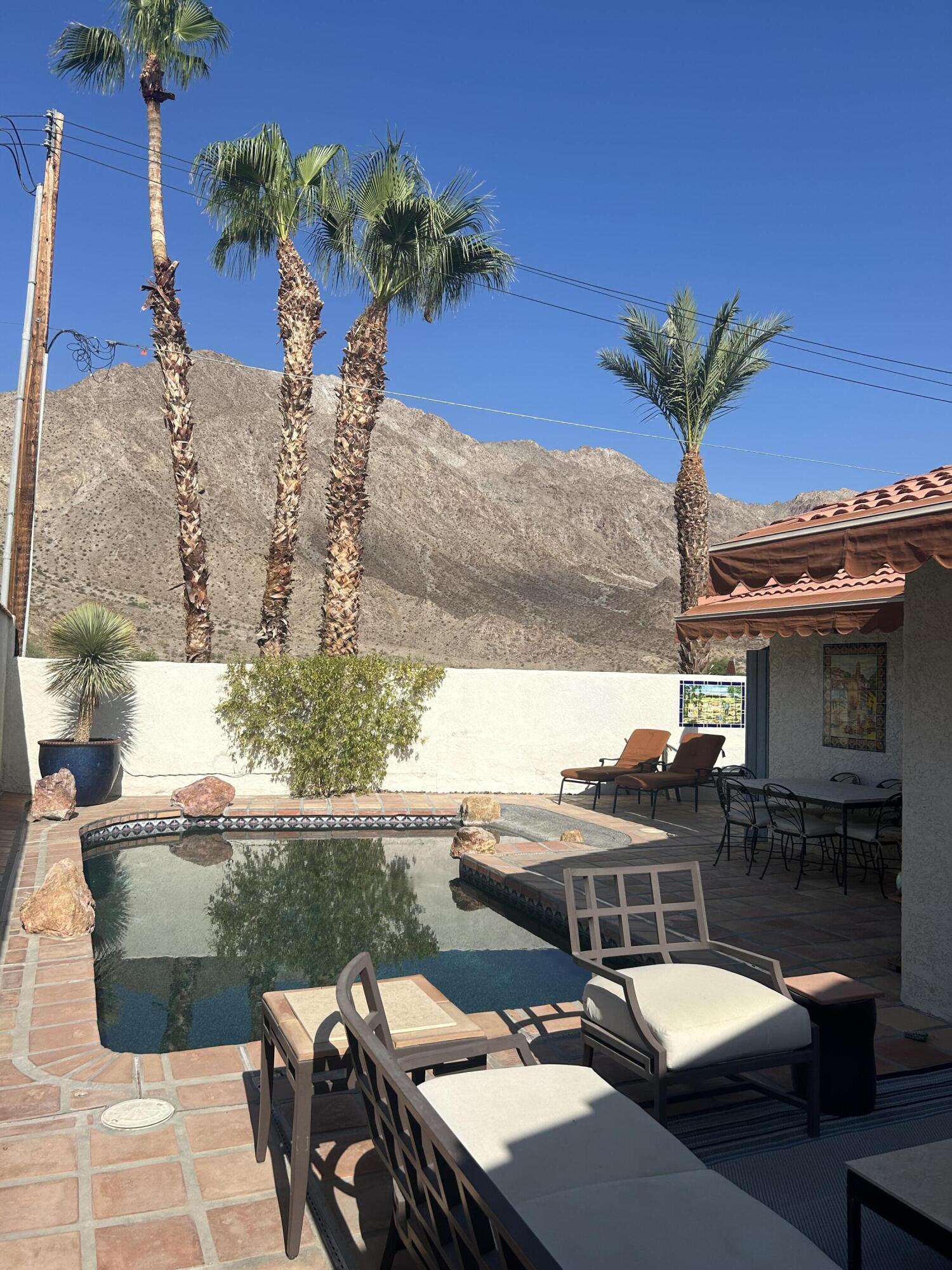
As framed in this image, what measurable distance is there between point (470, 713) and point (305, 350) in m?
5.24

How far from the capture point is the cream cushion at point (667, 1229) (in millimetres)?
1649

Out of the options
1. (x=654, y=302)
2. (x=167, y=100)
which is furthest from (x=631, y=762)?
(x=167, y=100)

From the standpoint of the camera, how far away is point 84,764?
31.1ft

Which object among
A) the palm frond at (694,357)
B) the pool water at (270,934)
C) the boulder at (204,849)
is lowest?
the pool water at (270,934)

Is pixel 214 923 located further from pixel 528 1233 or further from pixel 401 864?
pixel 528 1233

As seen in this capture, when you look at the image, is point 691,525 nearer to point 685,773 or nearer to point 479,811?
point 685,773

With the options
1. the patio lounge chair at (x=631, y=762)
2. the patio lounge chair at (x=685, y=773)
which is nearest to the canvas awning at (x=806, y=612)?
the patio lounge chair at (x=685, y=773)

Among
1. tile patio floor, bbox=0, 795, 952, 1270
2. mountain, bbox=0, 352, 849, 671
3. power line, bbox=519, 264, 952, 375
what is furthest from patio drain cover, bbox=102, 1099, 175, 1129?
mountain, bbox=0, 352, 849, 671

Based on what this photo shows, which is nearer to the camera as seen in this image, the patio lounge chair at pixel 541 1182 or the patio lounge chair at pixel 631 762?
the patio lounge chair at pixel 541 1182

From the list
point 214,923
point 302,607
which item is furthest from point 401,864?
point 302,607

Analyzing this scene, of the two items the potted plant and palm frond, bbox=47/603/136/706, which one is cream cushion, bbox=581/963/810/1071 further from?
palm frond, bbox=47/603/136/706

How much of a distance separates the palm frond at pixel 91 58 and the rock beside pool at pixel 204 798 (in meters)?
9.59

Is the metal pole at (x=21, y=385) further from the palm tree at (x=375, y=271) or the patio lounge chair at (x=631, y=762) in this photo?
the patio lounge chair at (x=631, y=762)

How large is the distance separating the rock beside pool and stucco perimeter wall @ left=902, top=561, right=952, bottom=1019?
22.9 feet
